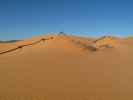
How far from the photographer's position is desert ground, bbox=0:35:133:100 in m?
6.02

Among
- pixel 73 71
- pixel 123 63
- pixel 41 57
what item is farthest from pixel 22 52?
pixel 123 63

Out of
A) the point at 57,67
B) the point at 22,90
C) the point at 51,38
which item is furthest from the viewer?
the point at 51,38

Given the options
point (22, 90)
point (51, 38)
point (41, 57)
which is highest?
point (51, 38)

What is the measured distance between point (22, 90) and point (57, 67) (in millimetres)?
2410

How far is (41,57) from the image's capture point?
9.61 meters

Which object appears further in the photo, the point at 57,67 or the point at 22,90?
the point at 57,67

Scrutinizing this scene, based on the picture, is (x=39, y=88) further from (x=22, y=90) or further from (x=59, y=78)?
(x=59, y=78)

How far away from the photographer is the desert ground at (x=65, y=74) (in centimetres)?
602

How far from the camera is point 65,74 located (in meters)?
7.57

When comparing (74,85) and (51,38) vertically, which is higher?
(51,38)

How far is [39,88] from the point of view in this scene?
6.30m

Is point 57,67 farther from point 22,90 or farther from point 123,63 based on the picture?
point 123,63

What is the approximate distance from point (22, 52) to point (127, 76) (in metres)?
4.91

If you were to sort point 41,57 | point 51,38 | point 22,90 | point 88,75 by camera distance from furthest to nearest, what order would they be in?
point 51,38
point 41,57
point 88,75
point 22,90
